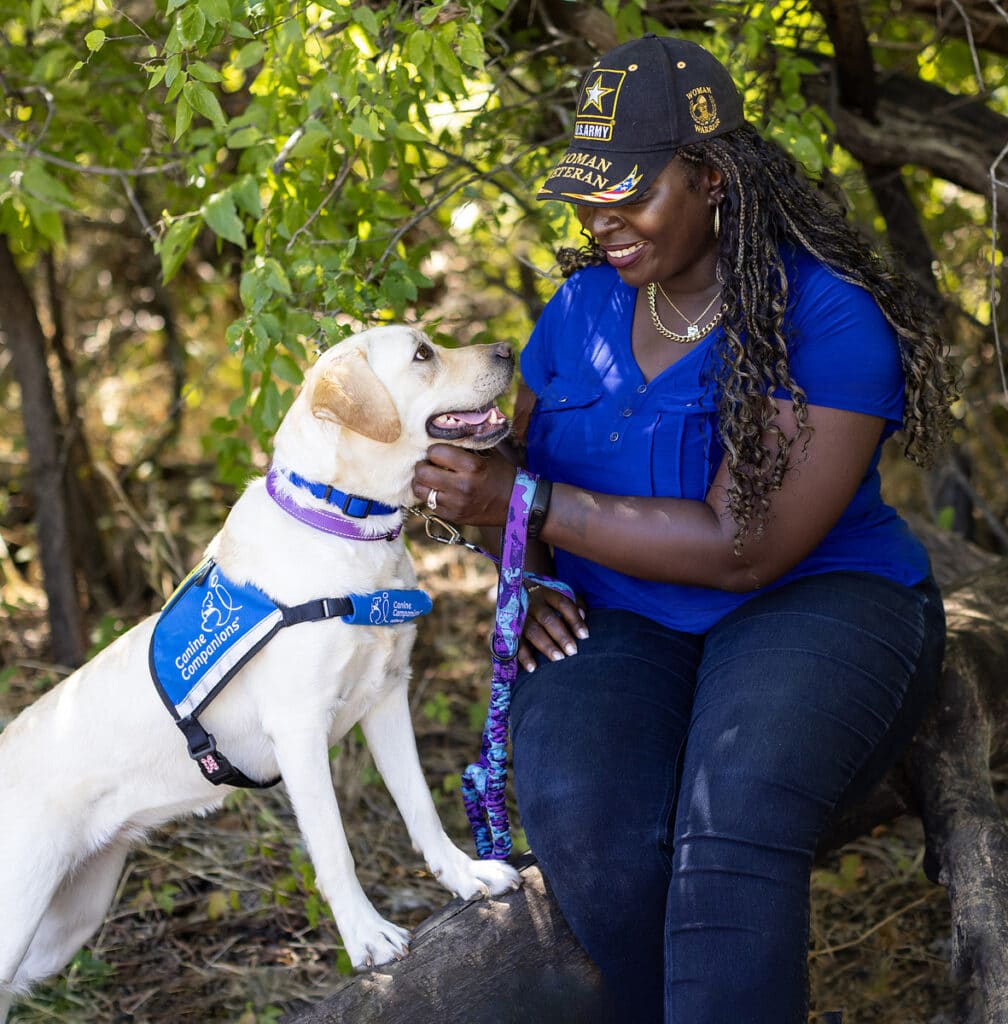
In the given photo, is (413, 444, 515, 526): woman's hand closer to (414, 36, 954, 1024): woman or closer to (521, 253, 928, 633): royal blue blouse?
(414, 36, 954, 1024): woman

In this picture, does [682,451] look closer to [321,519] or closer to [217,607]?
[321,519]

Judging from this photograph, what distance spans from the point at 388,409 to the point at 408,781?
0.85 m

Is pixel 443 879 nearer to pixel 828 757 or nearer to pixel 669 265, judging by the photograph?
pixel 828 757

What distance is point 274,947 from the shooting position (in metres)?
3.31

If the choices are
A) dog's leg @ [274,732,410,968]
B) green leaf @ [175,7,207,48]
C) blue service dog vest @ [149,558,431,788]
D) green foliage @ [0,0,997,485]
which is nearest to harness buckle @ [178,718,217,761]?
blue service dog vest @ [149,558,431,788]

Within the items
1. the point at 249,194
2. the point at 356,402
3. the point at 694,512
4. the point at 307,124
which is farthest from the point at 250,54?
the point at 694,512

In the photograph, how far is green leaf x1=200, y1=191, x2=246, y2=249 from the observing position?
2857 millimetres

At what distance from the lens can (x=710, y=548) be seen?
8.04ft

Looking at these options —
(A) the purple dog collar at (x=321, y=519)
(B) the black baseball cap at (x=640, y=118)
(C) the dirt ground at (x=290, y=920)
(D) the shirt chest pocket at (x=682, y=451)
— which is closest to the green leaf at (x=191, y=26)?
(B) the black baseball cap at (x=640, y=118)

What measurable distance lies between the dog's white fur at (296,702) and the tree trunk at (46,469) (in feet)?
6.82

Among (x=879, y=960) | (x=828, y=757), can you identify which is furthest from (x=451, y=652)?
(x=828, y=757)

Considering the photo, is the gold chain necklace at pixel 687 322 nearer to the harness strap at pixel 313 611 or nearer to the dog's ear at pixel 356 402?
the dog's ear at pixel 356 402

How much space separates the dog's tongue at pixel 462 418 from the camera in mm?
2533

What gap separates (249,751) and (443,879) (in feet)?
1.65
